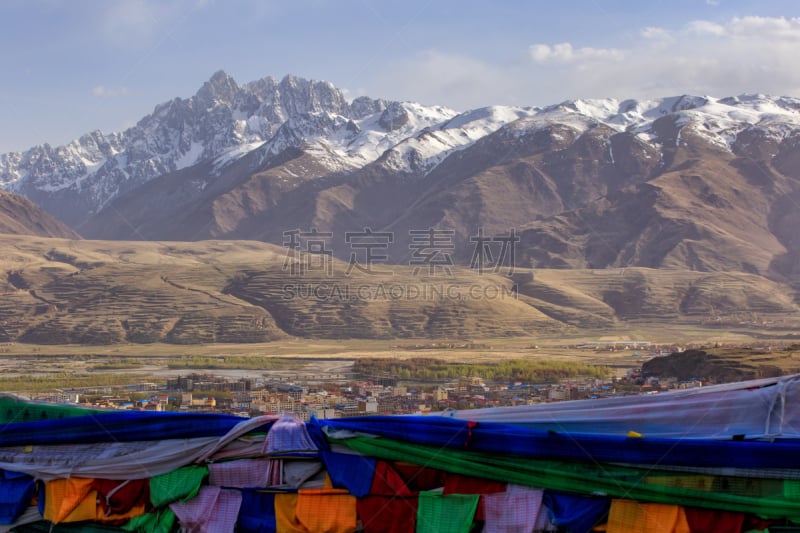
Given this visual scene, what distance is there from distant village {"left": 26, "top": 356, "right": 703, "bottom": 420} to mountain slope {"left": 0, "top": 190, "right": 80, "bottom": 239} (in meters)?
126

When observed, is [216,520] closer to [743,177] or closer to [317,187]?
[743,177]

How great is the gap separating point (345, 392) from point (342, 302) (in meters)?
39.3

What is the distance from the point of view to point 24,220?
156750mm

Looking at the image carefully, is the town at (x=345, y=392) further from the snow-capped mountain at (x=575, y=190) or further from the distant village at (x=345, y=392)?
the snow-capped mountain at (x=575, y=190)

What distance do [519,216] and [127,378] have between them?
103 meters

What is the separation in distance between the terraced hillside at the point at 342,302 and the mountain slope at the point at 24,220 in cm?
6918

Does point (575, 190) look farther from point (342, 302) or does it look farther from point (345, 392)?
point (345, 392)

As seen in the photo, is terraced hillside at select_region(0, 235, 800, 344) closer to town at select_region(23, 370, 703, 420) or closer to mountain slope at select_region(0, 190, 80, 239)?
town at select_region(23, 370, 703, 420)

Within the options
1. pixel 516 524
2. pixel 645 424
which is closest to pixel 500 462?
pixel 516 524

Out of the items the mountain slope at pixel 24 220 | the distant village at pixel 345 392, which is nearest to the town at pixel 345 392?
the distant village at pixel 345 392

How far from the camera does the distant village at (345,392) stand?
21656 mm

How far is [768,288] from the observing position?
7506cm

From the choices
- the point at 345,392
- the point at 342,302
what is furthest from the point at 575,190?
the point at 345,392

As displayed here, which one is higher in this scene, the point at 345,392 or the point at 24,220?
the point at 24,220
